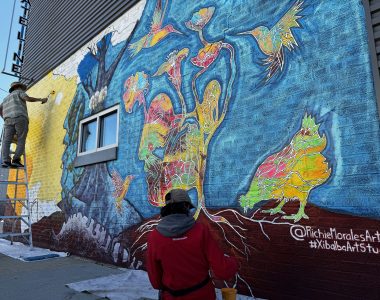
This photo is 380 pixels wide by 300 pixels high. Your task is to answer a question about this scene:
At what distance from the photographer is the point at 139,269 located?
5.01 meters

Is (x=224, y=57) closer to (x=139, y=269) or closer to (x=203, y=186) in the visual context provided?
(x=203, y=186)

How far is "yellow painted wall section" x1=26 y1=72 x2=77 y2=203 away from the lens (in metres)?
7.86

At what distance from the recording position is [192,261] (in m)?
2.39

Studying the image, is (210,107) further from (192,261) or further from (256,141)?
(192,261)

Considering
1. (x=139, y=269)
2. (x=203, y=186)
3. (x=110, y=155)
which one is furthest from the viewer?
(x=110, y=155)

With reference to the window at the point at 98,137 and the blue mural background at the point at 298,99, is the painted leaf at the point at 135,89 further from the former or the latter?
the blue mural background at the point at 298,99

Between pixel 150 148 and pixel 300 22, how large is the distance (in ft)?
9.15

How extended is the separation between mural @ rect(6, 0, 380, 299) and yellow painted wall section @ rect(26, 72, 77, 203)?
2.20 m

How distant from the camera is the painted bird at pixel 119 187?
5531 mm

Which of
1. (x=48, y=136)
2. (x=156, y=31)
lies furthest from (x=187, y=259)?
(x=48, y=136)

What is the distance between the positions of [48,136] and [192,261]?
7175 millimetres

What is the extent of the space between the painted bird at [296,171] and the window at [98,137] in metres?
3.17

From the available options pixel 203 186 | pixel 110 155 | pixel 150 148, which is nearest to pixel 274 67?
pixel 203 186

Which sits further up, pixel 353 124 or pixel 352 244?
pixel 353 124
